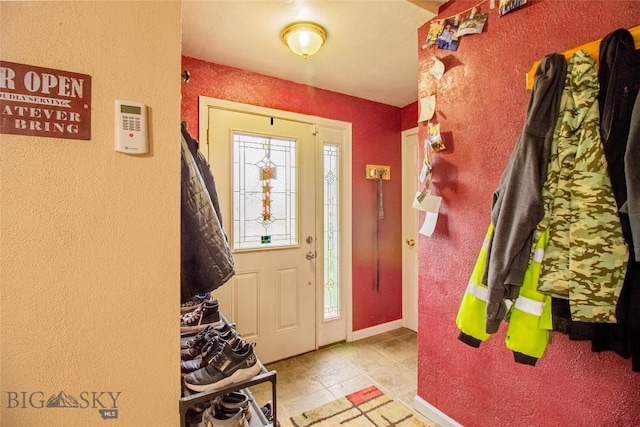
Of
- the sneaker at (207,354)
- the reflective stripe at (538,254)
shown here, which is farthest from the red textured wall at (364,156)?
the reflective stripe at (538,254)

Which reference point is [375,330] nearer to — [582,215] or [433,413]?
[433,413]

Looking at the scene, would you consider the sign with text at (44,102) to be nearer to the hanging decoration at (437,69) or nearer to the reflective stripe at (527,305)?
the reflective stripe at (527,305)

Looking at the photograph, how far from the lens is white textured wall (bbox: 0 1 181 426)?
0.78 m

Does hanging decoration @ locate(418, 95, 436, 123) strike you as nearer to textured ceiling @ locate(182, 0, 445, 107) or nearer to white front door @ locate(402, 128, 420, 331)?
textured ceiling @ locate(182, 0, 445, 107)

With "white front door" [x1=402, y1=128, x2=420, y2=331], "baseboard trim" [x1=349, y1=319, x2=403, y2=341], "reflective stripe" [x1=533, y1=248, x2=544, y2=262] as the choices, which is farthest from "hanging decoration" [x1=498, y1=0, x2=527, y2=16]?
"baseboard trim" [x1=349, y1=319, x2=403, y2=341]

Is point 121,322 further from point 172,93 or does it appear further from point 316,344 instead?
point 316,344

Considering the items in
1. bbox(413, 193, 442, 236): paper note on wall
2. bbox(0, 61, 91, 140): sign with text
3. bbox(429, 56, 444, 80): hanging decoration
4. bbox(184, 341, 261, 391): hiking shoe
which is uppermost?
bbox(429, 56, 444, 80): hanging decoration

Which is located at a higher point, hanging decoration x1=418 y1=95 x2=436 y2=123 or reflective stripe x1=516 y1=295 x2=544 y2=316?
hanging decoration x1=418 y1=95 x2=436 y2=123

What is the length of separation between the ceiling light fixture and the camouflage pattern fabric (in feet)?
4.37

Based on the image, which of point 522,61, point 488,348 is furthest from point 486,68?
point 488,348

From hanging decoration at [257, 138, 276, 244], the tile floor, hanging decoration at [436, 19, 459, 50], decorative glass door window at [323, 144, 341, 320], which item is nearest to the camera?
hanging decoration at [436, 19, 459, 50]

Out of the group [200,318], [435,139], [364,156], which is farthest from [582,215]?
[364,156]

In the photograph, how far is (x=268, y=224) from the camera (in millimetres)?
2516

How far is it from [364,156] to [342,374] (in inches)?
75.7
